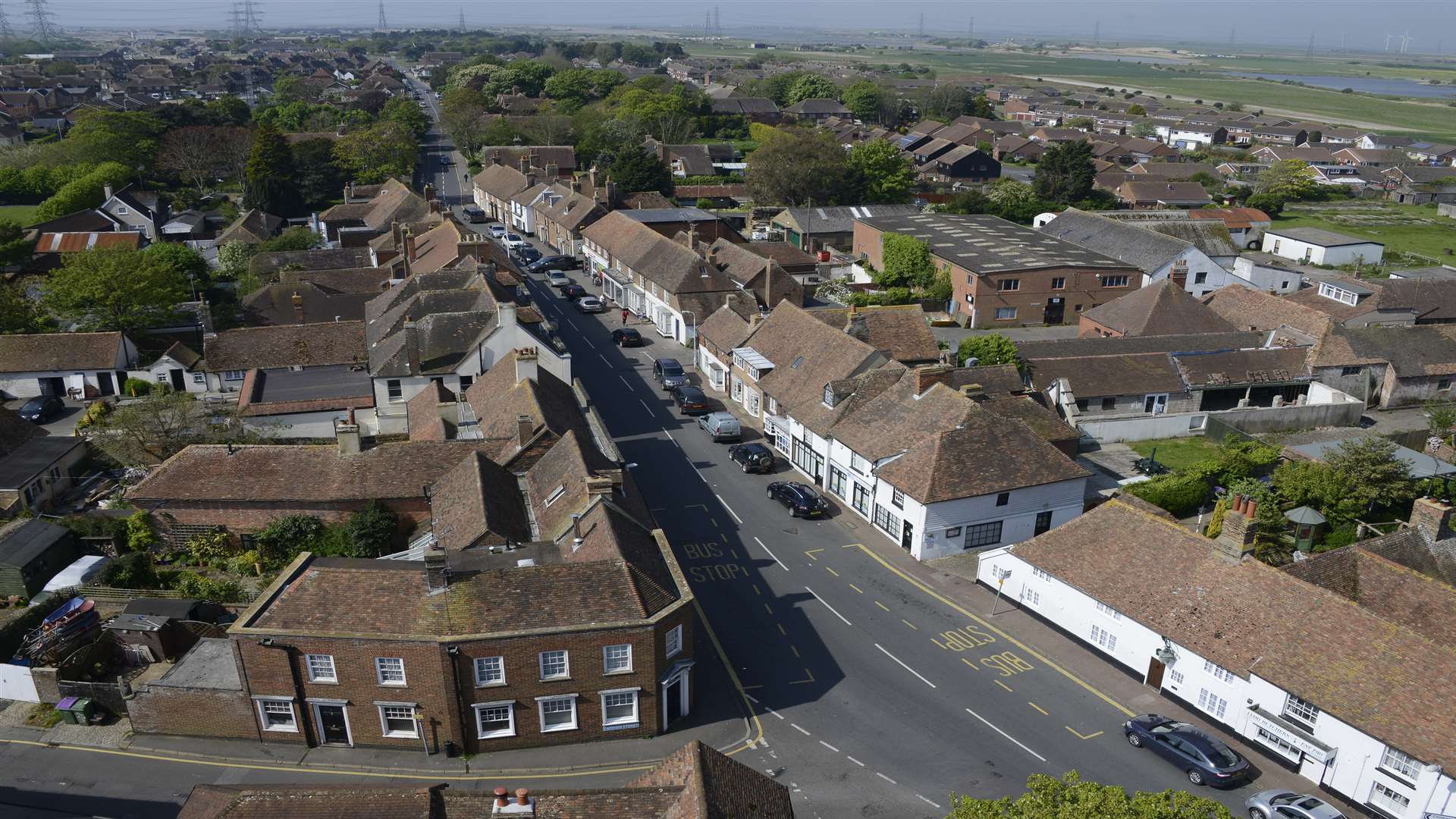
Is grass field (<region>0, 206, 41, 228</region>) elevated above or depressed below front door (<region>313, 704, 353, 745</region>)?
above

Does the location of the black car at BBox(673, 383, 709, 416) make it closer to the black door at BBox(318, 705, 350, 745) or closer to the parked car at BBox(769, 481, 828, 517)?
the parked car at BBox(769, 481, 828, 517)

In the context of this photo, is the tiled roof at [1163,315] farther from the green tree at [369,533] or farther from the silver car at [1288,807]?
the green tree at [369,533]

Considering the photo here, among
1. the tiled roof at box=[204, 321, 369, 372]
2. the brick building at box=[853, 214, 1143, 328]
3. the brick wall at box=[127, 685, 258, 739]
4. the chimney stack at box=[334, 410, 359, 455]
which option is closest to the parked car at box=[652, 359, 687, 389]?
the tiled roof at box=[204, 321, 369, 372]

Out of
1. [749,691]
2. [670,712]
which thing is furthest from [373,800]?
[749,691]

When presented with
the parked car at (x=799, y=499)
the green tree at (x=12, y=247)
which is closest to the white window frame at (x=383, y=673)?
the parked car at (x=799, y=499)

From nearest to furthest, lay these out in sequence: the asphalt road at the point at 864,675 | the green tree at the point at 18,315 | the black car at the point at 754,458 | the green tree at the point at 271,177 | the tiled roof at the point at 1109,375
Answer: the asphalt road at the point at 864,675 < the black car at the point at 754,458 < the tiled roof at the point at 1109,375 < the green tree at the point at 18,315 < the green tree at the point at 271,177

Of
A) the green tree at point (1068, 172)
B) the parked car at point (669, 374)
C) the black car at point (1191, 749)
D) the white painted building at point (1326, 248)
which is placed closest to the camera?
the black car at point (1191, 749)

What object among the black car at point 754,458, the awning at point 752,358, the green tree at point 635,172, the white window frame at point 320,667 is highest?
the green tree at point 635,172
